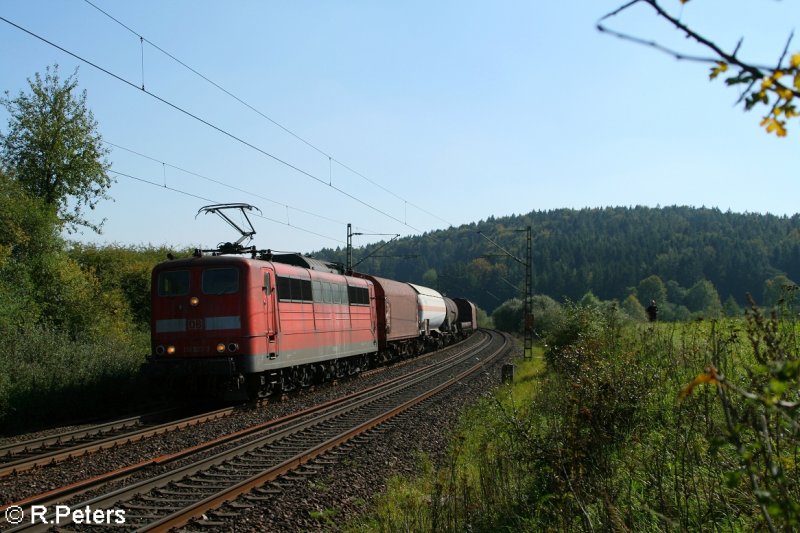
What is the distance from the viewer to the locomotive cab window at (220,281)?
15.7 m

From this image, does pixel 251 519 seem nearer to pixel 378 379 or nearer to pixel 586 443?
pixel 586 443

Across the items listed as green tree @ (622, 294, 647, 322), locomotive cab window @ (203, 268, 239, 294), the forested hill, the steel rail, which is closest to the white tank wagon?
green tree @ (622, 294, 647, 322)

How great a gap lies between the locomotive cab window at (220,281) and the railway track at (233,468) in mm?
3309

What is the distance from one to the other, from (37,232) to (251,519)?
18711 millimetres

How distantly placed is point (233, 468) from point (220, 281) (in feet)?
22.7

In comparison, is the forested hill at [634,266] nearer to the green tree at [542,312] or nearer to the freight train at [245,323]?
the green tree at [542,312]

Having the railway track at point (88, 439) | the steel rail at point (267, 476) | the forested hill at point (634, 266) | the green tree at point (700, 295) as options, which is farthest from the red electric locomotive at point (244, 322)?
the green tree at point (700, 295)

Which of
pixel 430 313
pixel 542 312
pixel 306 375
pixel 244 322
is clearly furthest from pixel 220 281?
pixel 542 312

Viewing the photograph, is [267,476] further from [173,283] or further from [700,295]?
[700,295]

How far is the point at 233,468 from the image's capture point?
31.6 feet

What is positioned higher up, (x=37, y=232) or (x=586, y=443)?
(x=37, y=232)

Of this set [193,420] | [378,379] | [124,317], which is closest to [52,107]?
[124,317]

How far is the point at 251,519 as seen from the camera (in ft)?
24.0

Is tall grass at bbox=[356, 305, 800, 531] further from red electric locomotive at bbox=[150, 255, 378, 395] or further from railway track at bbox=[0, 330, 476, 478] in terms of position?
red electric locomotive at bbox=[150, 255, 378, 395]
